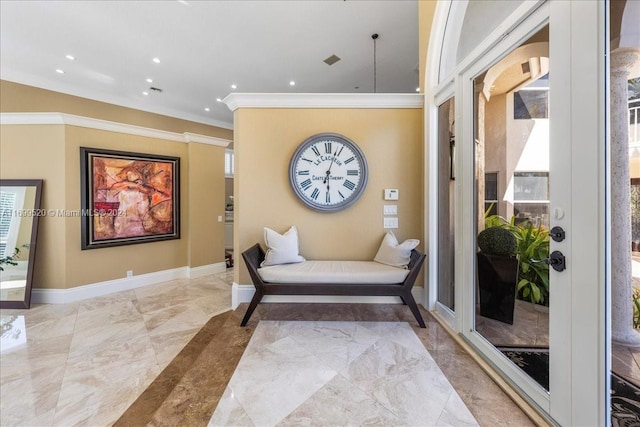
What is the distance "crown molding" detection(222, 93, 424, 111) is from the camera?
308 cm

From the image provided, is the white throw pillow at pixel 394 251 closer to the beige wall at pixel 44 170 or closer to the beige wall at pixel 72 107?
the beige wall at pixel 44 170

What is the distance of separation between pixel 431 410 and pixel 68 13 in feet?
18.9

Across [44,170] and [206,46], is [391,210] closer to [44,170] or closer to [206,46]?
[206,46]

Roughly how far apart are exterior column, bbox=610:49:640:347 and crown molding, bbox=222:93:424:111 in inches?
80.5

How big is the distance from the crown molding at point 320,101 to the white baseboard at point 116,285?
3.32m

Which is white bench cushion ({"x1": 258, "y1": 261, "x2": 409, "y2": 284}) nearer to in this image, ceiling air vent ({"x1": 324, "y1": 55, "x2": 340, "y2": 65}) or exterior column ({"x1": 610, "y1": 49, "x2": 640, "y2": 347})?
exterior column ({"x1": 610, "y1": 49, "x2": 640, "y2": 347})

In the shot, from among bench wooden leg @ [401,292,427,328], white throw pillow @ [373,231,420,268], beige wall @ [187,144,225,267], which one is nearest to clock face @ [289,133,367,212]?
white throw pillow @ [373,231,420,268]

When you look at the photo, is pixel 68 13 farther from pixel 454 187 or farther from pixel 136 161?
pixel 454 187

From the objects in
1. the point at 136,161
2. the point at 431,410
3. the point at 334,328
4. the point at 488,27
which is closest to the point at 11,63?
the point at 136,161

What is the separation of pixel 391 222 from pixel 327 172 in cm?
104

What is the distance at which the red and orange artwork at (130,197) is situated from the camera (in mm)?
3842

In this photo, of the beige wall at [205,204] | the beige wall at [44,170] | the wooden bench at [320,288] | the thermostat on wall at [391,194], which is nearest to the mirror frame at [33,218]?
the beige wall at [44,170]

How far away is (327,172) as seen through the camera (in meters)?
3.11

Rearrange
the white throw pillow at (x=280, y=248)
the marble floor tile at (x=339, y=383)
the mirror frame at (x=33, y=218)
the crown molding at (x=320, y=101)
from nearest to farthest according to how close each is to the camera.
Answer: the marble floor tile at (x=339, y=383) → the white throw pillow at (x=280, y=248) → the crown molding at (x=320, y=101) → the mirror frame at (x=33, y=218)
